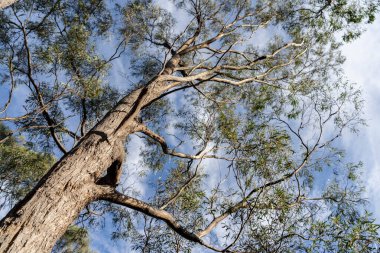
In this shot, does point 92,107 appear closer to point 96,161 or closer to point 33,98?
point 33,98

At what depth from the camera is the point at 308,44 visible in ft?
28.0

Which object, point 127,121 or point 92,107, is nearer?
point 127,121

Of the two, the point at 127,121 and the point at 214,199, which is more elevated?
the point at 214,199

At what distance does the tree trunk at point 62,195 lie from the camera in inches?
94.7

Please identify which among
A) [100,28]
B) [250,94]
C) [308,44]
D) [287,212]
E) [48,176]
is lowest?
[48,176]

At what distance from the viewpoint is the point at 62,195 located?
280 centimetres

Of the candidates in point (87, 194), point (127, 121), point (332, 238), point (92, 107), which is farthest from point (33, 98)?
point (332, 238)

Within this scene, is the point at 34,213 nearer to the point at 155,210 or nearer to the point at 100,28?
the point at 155,210

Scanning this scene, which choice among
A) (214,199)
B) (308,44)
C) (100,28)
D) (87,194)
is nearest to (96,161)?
(87,194)

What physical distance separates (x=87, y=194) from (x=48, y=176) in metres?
0.36

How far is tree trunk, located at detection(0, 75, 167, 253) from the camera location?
2404 mm

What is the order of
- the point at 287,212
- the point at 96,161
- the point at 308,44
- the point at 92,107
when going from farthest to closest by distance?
the point at 308,44 < the point at 92,107 < the point at 287,212 < the point at 96,161

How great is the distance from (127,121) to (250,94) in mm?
4868

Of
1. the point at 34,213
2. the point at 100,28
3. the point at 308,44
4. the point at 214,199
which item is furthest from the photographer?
the point at 308,44
